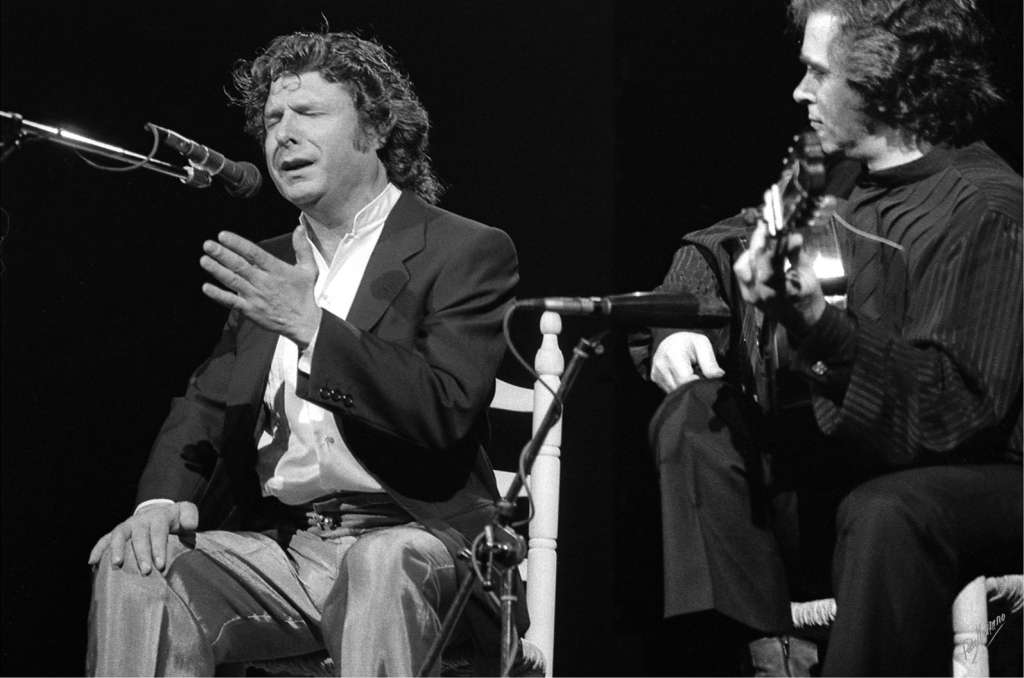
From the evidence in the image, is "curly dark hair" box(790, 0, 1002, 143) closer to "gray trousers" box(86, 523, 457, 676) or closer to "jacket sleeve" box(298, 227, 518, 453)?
"jacket sleeve" box(298, 227, 518, 453)

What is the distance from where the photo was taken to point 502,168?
3.78 metres

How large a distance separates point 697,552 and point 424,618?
48 centimetres

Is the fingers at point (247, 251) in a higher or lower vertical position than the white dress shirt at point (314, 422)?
higher

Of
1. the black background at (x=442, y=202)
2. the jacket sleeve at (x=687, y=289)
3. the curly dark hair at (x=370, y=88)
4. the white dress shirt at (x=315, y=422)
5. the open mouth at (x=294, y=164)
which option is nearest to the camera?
the jacket sleeve at (x=687, y=289)

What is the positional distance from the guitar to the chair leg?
0.70 m

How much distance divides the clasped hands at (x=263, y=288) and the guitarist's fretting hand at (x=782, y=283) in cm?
77

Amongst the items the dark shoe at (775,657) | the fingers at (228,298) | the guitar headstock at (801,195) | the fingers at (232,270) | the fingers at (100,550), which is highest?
the guitar headstock at (801,195)

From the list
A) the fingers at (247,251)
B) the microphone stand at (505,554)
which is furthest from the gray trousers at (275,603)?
the fingers at (247,251)

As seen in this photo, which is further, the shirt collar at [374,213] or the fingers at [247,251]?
the shirt collar at [374,213]

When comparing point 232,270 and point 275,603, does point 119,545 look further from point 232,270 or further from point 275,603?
point 232,270

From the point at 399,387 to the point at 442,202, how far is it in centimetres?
136

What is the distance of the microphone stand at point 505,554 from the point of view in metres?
2.03

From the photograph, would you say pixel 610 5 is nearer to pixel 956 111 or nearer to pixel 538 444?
pixel 956 111

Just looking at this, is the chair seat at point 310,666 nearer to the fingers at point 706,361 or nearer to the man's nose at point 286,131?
the fingers at point 706,361
